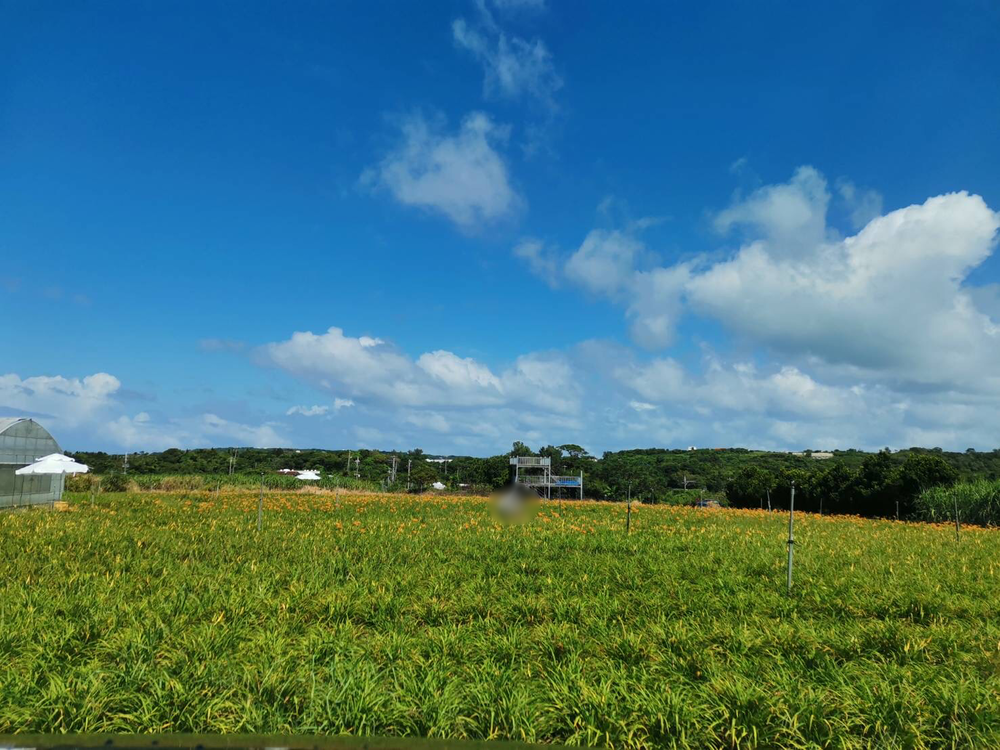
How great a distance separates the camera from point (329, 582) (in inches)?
334

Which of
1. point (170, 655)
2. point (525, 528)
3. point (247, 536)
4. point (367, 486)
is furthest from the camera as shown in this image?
point (367, 486)

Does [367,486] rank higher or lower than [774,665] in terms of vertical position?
lower

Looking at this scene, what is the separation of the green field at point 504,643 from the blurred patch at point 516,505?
751cm

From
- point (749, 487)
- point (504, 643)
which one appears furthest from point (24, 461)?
point (749, 487)

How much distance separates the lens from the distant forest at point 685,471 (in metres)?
29.3

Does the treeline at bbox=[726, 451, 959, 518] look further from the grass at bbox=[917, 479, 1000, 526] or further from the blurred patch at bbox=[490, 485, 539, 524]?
the blurred patch at bbox=[490, 485, 539, 524]

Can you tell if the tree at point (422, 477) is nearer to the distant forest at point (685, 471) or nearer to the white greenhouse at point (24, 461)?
the distant forest at point (685, 471)

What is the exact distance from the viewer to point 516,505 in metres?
20.0

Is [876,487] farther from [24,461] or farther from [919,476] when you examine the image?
[24,461]

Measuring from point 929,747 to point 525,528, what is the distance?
11.7m

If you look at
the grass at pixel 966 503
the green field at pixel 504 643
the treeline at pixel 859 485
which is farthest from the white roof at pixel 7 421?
the grass at pixel 966 503

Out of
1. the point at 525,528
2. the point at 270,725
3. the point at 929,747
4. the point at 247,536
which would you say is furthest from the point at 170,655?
the point at 525,528

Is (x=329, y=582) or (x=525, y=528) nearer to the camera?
(x=329, y=582)

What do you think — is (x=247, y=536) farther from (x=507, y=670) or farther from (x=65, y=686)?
(x=507, y=670)
